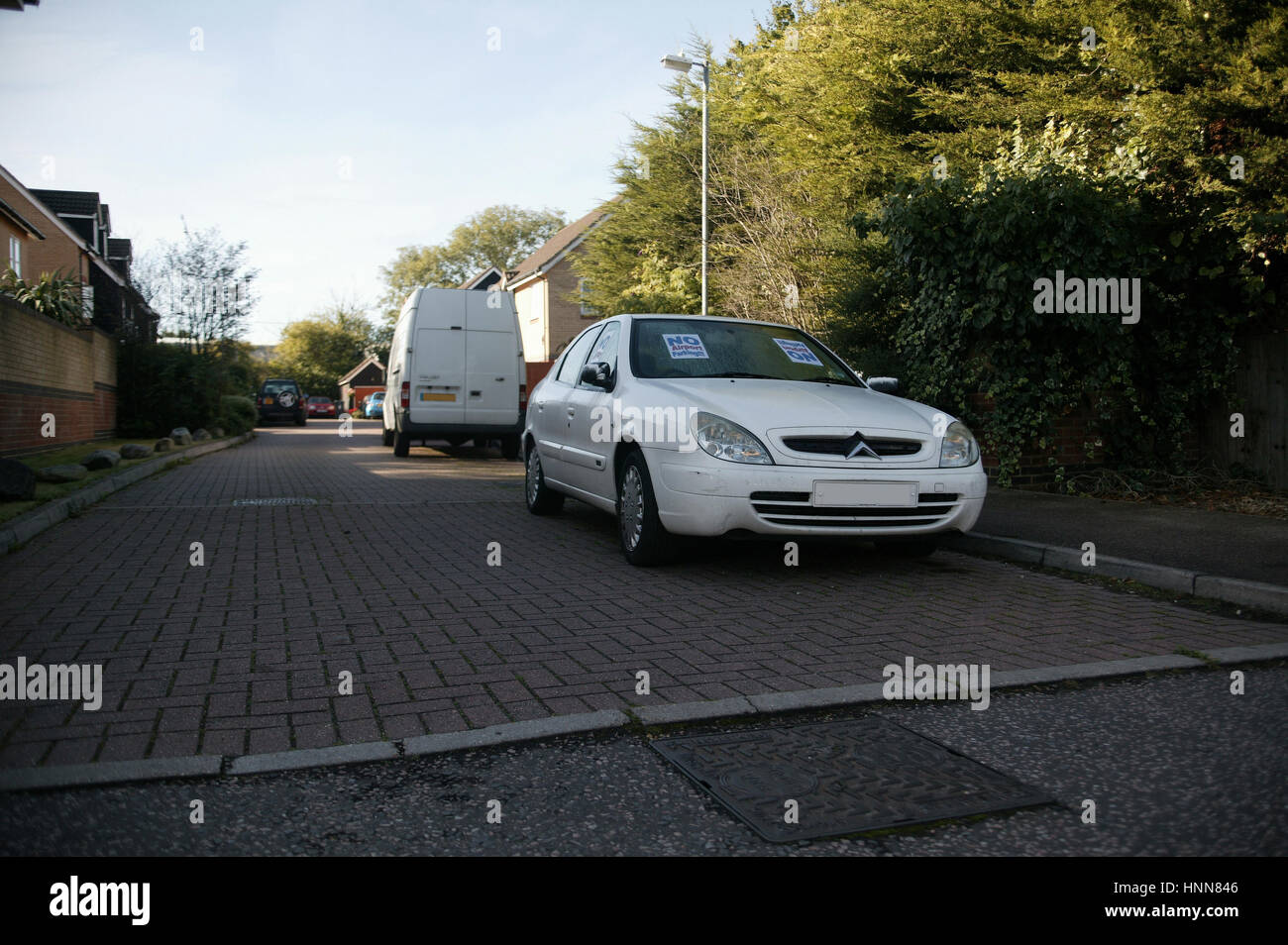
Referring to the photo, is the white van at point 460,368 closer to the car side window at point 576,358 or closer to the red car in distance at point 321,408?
the car side window at point 576,358

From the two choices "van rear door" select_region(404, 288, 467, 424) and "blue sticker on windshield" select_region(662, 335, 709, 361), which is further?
"van rear door" select_region(404, 288, 467, 424)

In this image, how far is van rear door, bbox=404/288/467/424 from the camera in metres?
16.8

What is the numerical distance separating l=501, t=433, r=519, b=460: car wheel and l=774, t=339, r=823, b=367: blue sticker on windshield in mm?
10258

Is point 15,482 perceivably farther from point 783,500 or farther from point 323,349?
point 323,349

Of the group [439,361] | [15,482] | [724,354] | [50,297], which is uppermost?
[50,297]

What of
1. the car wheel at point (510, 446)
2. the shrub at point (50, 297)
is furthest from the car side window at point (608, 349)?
the shrub at point (50, 297)

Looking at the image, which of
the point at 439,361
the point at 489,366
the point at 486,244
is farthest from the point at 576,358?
the point at 486,244

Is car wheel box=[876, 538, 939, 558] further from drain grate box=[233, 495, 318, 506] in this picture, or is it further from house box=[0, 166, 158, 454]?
house box=[0, 166, 158, 454]

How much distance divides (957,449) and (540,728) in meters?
3.87

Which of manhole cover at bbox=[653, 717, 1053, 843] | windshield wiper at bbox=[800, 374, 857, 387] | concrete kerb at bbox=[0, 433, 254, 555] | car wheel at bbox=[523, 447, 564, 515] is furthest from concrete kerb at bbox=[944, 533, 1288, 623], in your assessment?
concrete kerb at bbox=[0, 433, 254, 555]

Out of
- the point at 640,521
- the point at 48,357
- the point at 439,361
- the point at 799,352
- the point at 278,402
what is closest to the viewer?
the point at 640,521

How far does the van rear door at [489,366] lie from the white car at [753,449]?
9.63 metres

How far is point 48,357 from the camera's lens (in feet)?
50.3

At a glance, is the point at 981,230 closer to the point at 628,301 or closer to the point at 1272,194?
the point at 1272,194
